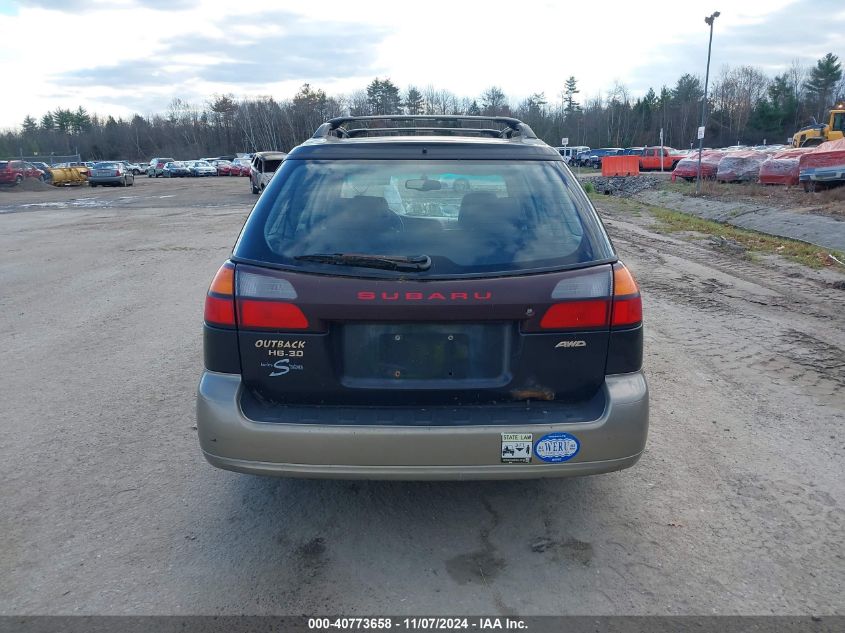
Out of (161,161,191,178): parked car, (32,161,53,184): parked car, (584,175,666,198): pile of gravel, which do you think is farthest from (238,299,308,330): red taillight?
(161,161,191,178): parked car

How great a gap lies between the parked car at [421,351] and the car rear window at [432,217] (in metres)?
0.01

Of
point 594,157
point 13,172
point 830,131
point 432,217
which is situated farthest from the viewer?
point 594,157

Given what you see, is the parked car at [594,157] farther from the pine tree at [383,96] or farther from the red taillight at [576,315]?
the red taillight at [576,315]

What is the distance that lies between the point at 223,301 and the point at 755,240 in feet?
40.6

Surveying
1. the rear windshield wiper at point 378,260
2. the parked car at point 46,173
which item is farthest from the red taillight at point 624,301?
the parked car at point 46,173

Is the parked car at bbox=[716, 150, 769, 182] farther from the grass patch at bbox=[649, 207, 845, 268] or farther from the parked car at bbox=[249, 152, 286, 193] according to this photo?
the parked car at bbox=[249, 152, 286, 193]

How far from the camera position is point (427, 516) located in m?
3.33

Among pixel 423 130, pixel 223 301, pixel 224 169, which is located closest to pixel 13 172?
pixel 224 169

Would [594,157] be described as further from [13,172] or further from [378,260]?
[378,260]

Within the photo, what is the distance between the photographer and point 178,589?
278cm

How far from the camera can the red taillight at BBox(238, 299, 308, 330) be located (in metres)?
2.80

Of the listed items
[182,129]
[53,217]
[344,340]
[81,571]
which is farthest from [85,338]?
[182,129]

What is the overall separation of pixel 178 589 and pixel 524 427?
5.22 feet

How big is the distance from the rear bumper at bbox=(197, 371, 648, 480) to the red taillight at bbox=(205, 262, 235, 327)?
24 centimetres
